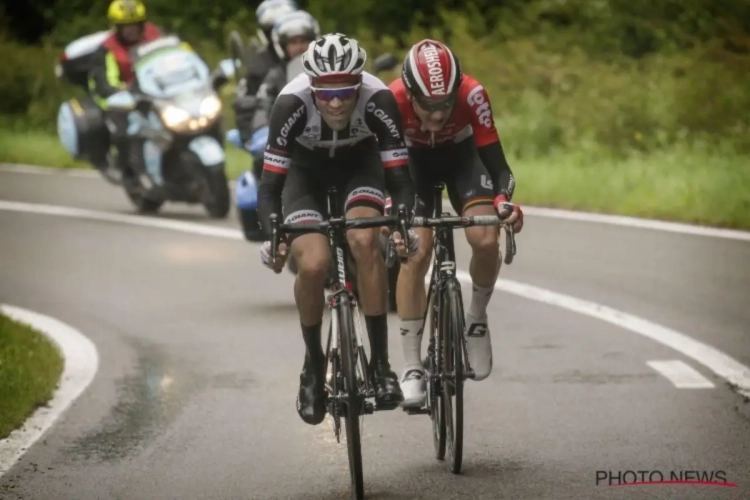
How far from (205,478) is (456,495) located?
1.15 m

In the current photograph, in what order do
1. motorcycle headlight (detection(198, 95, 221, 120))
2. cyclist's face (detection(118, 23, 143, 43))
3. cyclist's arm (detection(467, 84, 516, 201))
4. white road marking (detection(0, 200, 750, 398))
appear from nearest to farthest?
cyclist's arm (detection(467, 84, 516, 201)), white road marking (detection(0, 200, 750, 398)), motorcycle headlight (detection(198, 95, 221, 120)), cyclist's face (detection(118, 23, 143, 43))

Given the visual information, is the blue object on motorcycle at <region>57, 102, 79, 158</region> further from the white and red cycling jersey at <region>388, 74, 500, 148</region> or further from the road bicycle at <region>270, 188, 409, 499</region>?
the road bicycle at <region>270, 188, 409, 499</region>

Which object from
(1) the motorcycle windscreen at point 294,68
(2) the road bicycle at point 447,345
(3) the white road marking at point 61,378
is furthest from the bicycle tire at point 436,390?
(1) the motorcycle windscreen at point 294,68

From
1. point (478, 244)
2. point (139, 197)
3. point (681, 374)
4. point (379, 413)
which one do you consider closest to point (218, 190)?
point (139, 197)

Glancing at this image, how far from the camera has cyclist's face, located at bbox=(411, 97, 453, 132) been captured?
809cm

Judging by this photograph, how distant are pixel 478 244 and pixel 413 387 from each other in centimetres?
80

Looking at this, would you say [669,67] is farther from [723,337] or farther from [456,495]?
[456,495]

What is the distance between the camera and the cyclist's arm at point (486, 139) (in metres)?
8.33

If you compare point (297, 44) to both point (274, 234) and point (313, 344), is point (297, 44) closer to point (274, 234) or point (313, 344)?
point (313, 344)

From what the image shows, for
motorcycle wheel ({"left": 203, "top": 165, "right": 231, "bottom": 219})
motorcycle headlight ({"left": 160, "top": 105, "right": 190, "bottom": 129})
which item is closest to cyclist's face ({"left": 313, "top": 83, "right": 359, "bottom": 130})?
motorcycle wheel ({"left": 203, "top": 165, "right": 231, "bottom": 219})

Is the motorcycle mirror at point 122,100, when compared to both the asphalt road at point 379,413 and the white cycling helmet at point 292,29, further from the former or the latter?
the white cycling helmet at point 292,29

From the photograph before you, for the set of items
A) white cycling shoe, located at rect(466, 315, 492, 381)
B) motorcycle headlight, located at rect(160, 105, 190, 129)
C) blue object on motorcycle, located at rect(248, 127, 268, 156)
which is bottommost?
motorcycle headlight, located at rect(160, 105, 190, 129)

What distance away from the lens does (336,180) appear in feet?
26.9

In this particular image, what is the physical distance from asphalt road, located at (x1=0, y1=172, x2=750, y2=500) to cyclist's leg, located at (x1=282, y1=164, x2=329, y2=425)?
0.34 meters
